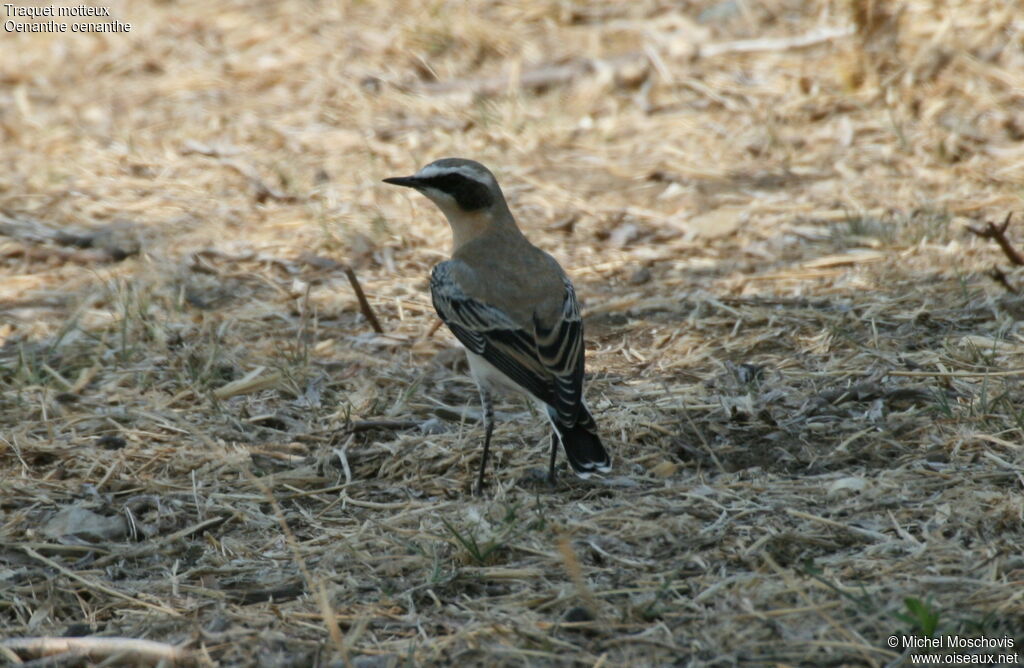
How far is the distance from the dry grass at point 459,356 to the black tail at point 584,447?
20cm

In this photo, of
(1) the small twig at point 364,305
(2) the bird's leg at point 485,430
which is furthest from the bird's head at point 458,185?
(2) the bird's leg at point 485,430

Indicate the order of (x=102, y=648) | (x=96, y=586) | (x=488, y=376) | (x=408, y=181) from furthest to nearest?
(x=408, y=181) < (x=488, y=376) < (x=96, y=586) < (x=102, y=648)

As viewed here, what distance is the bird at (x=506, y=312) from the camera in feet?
19.5

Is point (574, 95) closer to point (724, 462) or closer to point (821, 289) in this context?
point (821, 289)

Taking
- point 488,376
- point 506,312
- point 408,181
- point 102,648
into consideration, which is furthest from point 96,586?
point 408,181

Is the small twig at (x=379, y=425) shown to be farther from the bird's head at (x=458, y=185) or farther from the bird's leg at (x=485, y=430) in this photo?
the bird's head at (x=458, y=185)

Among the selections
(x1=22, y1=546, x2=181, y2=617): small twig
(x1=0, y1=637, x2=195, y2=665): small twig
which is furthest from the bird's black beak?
(x1=0, y1=637, x2=195, y2=665): small twig

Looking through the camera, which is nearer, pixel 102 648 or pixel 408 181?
pixel 102 648

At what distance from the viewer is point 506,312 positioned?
6613mm

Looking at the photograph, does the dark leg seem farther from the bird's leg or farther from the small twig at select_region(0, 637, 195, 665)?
the small twig at select_region(0, 637, 195, 665)

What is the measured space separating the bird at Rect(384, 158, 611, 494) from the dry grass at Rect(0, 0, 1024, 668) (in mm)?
309

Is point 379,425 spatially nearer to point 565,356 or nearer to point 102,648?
point 565,356

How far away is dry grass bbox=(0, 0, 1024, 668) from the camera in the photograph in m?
4.84

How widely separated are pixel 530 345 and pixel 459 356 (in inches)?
54.9
